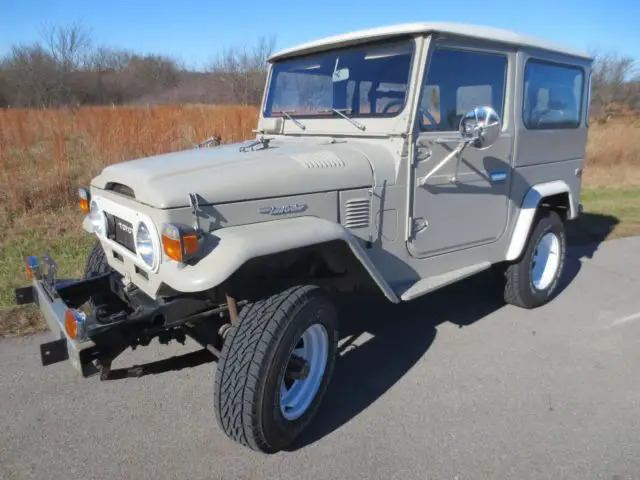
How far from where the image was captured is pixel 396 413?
Answer: 2.98m

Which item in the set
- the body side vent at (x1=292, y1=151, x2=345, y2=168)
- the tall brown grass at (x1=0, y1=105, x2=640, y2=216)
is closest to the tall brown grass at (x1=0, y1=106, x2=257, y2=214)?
the tall brown grass at (x1=0, y1=105, x2=640, y2=216)

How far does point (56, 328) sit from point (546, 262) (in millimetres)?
4101

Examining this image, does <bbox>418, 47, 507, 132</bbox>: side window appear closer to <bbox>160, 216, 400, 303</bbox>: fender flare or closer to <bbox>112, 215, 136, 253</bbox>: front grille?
<bbox>160, 216, 400, 303</bbox>: fender flare

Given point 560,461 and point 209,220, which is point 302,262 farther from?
point 560,461

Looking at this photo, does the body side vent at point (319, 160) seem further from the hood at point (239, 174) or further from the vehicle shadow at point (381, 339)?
the vehicle shadow at point (381, 339)

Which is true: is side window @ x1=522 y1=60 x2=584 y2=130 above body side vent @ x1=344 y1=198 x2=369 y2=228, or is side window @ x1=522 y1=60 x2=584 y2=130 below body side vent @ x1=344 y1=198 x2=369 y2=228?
above

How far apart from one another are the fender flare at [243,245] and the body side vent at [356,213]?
0.24 metres

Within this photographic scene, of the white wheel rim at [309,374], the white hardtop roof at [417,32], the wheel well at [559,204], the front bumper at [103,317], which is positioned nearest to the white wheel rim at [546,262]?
the wheel well at [559,204]

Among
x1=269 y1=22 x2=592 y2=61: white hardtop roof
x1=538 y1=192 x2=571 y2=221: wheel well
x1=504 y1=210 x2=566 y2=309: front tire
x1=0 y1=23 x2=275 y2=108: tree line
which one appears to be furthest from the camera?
x1=0 y1=23 x2=275 y2=108: tree line

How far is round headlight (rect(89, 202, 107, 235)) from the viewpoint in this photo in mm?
3062

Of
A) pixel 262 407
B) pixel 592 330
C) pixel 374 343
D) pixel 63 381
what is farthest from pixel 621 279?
pixel 63 381

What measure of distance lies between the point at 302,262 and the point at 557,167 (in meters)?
2.76

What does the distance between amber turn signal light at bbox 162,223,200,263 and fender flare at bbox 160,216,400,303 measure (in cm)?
7

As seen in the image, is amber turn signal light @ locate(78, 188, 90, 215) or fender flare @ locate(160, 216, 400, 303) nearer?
fender flare @ locate(160, 216, 400, 303)
